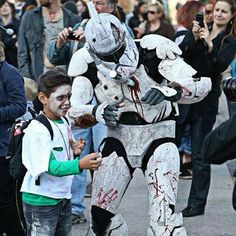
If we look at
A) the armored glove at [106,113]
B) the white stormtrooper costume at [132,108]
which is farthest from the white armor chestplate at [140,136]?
the armored glove at [106,113]

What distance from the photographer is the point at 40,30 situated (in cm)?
897

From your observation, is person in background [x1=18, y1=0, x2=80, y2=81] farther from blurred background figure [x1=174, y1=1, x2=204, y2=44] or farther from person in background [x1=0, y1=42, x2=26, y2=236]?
person in background [x1=0, y1=42, x2=26, y2=236]

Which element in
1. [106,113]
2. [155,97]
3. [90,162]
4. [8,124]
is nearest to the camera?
[90,162]

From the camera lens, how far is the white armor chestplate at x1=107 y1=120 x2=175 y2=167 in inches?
220

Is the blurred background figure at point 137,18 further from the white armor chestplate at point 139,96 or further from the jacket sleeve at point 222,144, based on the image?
the jacket sleeve at point 222,144

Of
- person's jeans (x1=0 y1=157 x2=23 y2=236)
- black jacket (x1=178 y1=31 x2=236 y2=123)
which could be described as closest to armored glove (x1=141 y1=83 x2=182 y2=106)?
person's jeans (x1=0 y1=157 x2=23 y2=236)

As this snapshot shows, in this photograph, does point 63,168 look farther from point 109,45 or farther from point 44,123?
point 109,45

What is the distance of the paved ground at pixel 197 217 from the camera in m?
7.04

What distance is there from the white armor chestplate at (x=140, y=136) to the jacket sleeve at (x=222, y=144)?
1728 mm

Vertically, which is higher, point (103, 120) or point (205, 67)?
point (103, 120)

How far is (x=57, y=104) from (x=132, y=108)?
0.65 metres

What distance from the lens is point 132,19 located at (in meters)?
16.0

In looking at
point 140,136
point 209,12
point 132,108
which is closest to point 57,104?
point 132,108

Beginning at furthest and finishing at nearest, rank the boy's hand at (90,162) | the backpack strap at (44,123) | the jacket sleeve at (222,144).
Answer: the backpack strap at (44,123)
the boy's hand at (90,162)
the jacket sleeve at (222,144)
